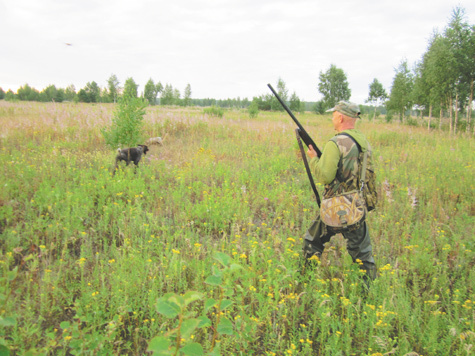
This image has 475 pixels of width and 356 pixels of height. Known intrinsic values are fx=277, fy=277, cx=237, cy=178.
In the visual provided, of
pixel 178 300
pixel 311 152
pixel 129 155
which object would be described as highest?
pixel 311 152

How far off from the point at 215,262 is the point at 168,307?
98.1 inches

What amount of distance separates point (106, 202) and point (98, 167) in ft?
6.12

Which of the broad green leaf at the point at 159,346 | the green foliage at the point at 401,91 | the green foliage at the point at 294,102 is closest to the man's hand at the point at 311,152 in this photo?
the broad green leaf at the point at 159,346

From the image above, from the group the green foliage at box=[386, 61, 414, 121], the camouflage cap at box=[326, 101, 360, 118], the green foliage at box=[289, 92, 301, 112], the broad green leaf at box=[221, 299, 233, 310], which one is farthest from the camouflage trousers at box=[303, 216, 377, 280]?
the green foliage at box=[289, 92, 301, 112]

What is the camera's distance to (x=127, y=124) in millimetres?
7469

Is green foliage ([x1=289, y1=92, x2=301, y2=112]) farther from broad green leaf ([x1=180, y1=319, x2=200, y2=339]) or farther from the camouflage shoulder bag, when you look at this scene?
broad green leaf ([x1=180, y1=319, x2=200, y2=339])

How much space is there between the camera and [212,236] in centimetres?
432

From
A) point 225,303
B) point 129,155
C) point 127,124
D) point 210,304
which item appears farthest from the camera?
point 127,124

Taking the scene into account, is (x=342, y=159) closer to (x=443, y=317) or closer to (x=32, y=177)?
(x=443, y=317)

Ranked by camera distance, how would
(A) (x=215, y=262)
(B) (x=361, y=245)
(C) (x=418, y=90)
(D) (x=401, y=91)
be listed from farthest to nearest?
1. (D) (x=401, y=91)
2. (C) (x=418, y=90)
3. (A) (x=215, y=262)
4. (B) (x=361, y=245)

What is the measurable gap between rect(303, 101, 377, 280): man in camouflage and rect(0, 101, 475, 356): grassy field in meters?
0.28

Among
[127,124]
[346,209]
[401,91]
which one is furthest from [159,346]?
[401,91]

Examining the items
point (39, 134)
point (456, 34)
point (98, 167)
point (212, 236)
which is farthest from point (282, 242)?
point (456, 34)

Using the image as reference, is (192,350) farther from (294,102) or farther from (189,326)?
(294,102)
